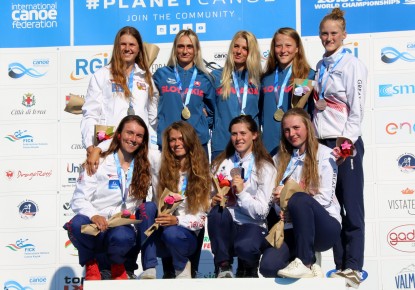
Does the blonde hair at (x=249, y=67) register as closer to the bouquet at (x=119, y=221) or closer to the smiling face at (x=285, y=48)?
the smiling face at (x=285, y=48)

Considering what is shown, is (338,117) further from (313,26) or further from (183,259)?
(313,26)

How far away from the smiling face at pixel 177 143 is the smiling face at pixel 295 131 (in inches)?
24.7

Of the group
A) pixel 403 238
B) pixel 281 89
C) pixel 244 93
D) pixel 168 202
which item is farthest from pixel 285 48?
pixel 403 238

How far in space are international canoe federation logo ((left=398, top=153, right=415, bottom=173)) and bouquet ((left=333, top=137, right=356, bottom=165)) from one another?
1.76m

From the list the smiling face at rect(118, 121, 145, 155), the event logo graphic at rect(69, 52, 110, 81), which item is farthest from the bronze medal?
the event logo graphic at rect(69, 52, 110, 81)

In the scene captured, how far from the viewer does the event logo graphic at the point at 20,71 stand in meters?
6.82

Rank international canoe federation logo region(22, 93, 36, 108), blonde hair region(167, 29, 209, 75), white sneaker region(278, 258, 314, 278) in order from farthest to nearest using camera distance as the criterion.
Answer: international canoe federation logo region(22, 93, 36, 108), blonde hair region(167, 29, 209, 75), white sneaker region(278, 258, 314, 278)

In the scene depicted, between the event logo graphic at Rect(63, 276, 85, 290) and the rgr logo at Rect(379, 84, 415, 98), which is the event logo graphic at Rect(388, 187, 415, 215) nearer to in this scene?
the rgr logo at Rect(379, 84, 415, 98)

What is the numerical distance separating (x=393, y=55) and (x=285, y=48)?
5.12 ft

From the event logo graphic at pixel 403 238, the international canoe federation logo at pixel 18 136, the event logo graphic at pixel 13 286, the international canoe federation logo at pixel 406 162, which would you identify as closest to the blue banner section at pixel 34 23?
the international canoe federation logo at pixel 18 136

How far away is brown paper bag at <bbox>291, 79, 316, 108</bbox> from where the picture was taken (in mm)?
5008

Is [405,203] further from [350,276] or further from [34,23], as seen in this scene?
[34,23]

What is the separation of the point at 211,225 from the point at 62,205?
2.27m

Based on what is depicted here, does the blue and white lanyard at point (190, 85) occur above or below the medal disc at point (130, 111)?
above
